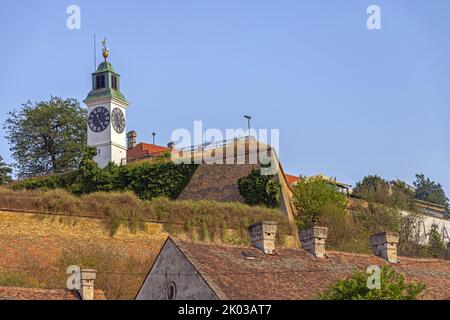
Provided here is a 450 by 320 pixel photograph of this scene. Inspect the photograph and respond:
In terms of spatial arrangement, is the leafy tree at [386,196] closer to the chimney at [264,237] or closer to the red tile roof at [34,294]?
the chimney at [264,237]

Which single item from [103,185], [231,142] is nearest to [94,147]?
[103,185]

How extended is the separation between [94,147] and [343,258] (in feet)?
116

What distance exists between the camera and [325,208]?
6181 cm

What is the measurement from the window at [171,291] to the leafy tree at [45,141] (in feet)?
150

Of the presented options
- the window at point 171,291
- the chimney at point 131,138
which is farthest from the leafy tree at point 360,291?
the chimney at point 131,138

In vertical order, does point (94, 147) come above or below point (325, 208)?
above

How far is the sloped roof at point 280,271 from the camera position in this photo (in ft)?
107

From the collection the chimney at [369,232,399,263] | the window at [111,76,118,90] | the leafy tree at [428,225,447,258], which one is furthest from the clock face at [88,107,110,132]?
the chimney at [369,232,399,263]

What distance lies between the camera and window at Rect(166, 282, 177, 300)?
32.9 m

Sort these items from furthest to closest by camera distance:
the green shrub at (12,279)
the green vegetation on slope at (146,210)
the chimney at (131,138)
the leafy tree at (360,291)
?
the chimney at (131,138), the green vegetation on slope at (146,210), the green shrub at (12,279), the leafy tree at (360,291)

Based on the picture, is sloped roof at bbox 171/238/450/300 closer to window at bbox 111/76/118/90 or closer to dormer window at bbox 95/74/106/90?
window at bbox 111/76/118/90

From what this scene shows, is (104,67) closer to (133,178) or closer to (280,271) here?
(133,178)

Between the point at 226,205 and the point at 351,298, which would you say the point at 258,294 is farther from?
the point at 226,205
